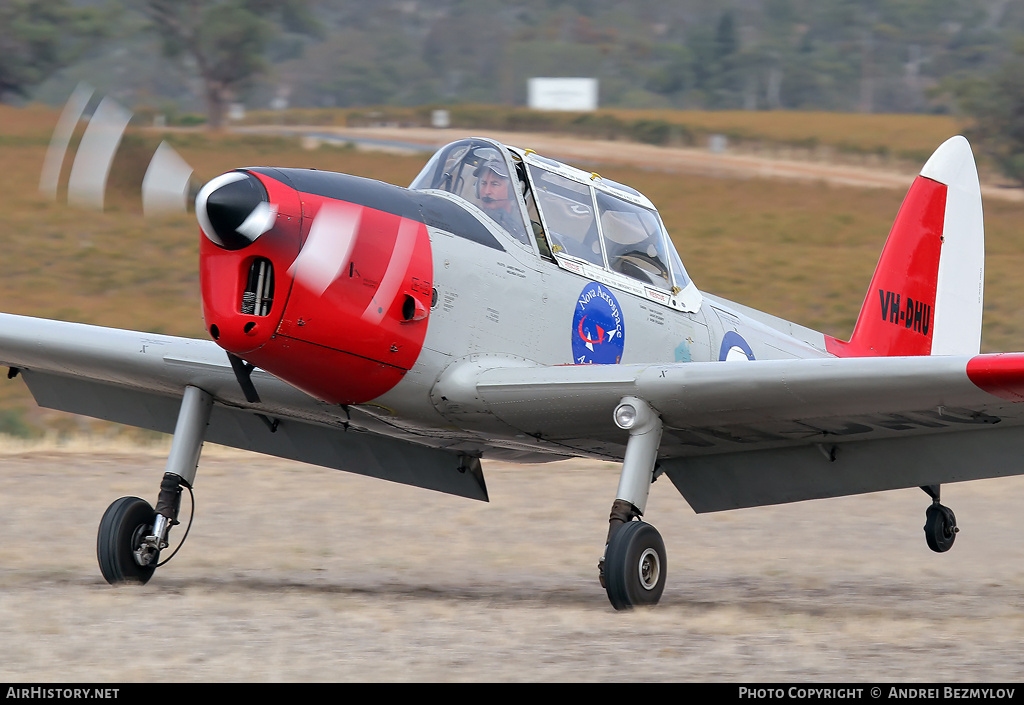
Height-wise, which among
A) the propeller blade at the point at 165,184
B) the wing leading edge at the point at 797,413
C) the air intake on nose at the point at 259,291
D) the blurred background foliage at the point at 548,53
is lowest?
the blurred background foliage at the point at 548,53

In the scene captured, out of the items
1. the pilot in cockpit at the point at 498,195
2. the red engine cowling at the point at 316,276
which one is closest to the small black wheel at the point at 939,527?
the pilot in cockpit at the point at 498,195

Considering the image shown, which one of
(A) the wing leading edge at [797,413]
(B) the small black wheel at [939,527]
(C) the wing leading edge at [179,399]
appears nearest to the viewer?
(A) the wing leading edge at [797,413]

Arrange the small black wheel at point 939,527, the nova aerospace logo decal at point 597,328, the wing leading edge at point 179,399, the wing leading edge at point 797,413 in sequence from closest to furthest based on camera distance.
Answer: the wing leading edge at point 797,413 → the nova aerospace logo decal at point 597,328 → the wing leading edge at point 179,399 → the small black wheel at point 939,527

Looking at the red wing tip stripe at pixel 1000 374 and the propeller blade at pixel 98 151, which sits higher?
the propeller blade at pixel 98 151

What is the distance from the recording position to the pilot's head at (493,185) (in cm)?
824

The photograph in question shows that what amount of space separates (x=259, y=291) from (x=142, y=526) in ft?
7.35

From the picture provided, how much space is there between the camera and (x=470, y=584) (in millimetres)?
9422

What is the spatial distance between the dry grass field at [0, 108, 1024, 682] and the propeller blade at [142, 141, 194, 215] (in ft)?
0.38

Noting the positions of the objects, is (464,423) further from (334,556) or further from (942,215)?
(942,215)

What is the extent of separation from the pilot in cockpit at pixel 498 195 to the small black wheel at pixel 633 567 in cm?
200

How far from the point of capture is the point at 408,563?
35.1 feet

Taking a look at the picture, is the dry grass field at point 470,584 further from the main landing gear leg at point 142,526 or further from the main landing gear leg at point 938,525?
the main landing gear leg at point 938,525

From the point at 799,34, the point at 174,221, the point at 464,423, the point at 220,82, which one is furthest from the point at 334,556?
the point at 799,34

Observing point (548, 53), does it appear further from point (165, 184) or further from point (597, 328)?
point (165, 184)
